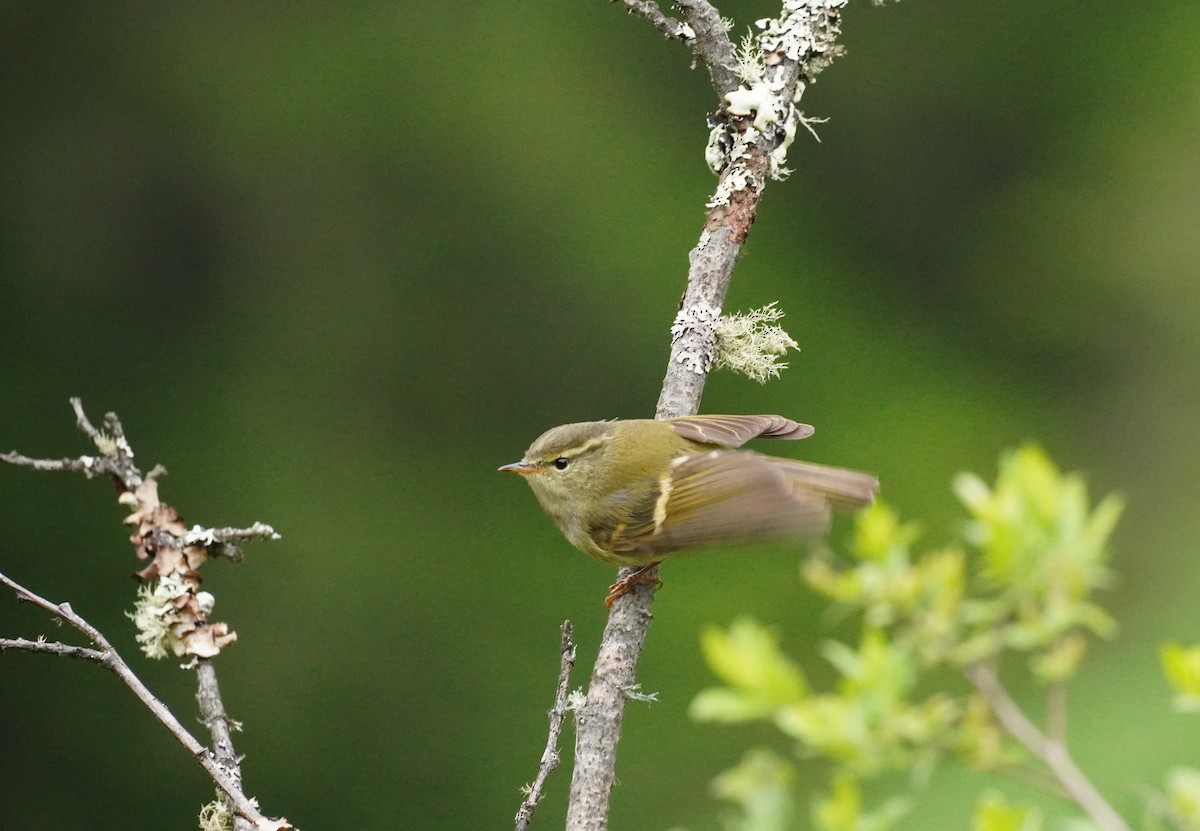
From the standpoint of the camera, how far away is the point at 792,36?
276cm

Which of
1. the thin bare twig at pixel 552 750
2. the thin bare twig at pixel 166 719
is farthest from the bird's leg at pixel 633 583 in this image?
the thin bare twig at pixel 166 719

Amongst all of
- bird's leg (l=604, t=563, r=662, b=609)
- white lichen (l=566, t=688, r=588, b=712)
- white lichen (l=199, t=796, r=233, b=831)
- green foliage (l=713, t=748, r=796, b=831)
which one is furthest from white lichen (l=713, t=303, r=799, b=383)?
white lichen (l=199, t=796, r=233, b=831)

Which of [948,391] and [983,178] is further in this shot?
[983,178]

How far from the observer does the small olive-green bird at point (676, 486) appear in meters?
2.48

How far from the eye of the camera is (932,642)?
1.50 metres

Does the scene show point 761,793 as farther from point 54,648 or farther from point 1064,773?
point 54,648

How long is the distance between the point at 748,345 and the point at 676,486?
315 millimetres

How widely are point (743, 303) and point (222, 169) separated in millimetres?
1951

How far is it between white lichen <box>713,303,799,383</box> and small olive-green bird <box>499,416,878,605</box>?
140 millimetres

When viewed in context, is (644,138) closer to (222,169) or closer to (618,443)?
Answer: (222,169)

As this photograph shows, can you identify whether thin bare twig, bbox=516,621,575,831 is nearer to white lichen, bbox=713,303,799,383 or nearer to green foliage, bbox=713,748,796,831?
green foliage, bbox=713,748,796,831

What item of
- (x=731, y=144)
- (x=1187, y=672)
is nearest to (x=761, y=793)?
(x=1187, y=672)

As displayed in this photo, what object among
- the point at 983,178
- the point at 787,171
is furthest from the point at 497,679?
A: the point at 983,178

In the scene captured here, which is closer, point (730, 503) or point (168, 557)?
point (168, 557)
